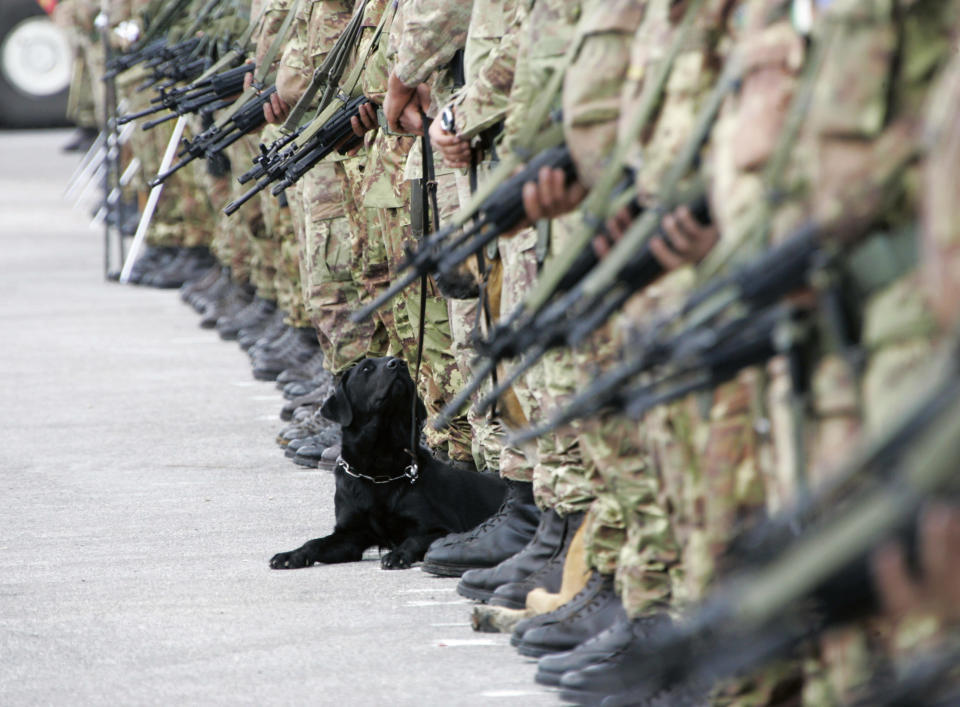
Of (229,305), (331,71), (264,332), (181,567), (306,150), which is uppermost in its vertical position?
(331,71)

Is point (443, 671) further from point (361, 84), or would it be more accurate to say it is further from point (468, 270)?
point (361, 84)

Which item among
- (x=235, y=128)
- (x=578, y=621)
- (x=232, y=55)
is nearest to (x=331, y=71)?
(x=235, y=128)

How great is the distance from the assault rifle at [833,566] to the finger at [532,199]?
1.62 metres

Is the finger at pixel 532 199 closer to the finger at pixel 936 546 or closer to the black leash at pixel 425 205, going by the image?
the black leash at pixel 425 205

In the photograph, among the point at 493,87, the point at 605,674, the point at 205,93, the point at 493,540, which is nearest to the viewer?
the point at 605,674

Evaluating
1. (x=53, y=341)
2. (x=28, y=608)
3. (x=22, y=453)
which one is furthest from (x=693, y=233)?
(x=53, y=341)

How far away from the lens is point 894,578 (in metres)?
2.08

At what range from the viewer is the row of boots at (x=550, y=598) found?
401 cm

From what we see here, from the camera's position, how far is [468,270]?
5.23 metres

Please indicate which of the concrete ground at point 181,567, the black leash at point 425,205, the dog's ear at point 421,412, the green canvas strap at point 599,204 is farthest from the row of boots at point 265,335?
the green canvas strap at point 599,204

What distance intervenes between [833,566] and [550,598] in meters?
2.66

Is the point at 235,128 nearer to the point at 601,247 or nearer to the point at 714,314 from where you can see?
Result: the point at 601,247

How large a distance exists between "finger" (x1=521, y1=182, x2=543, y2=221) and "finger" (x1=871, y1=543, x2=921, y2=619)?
73.4 inches

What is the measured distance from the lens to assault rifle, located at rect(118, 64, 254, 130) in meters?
8.66
